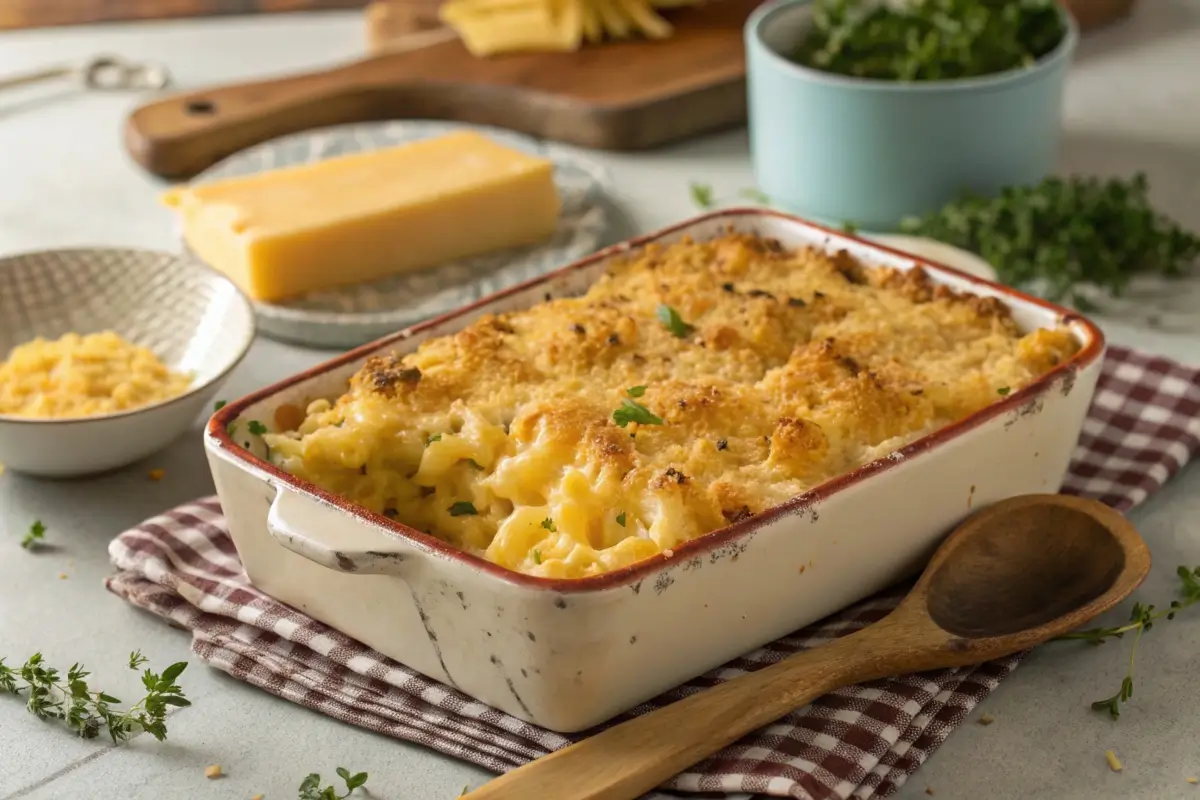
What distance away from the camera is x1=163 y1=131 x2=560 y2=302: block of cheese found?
9.89 feet

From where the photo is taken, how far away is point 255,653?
6.49 ft

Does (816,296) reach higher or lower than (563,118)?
higher

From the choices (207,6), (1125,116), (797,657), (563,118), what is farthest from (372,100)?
(797,657)

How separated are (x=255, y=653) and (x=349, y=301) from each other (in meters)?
1.18

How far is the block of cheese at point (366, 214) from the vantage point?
119 inches

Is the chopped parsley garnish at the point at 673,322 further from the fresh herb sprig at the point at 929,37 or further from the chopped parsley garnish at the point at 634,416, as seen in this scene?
the fresh herb sprig at the point at 929,37

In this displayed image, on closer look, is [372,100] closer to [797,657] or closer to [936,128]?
[936,128]

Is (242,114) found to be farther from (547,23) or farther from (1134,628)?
(1134,628)

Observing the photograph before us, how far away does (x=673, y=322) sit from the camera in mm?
2209

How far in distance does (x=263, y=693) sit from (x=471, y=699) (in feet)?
0.95

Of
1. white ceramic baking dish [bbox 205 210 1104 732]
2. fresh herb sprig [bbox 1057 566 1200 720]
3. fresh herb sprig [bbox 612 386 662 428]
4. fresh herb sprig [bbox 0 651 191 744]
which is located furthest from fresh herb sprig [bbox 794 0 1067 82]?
fresh herb sprig [bbox 0 651 191 744]

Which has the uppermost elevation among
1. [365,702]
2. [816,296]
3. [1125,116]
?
[816,296]

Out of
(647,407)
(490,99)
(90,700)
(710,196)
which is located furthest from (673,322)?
(490,99)

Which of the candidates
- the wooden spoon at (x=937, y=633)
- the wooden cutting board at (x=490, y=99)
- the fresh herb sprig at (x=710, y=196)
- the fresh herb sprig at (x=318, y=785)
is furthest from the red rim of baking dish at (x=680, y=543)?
the wooden cutting board at (x=490, y=99)
